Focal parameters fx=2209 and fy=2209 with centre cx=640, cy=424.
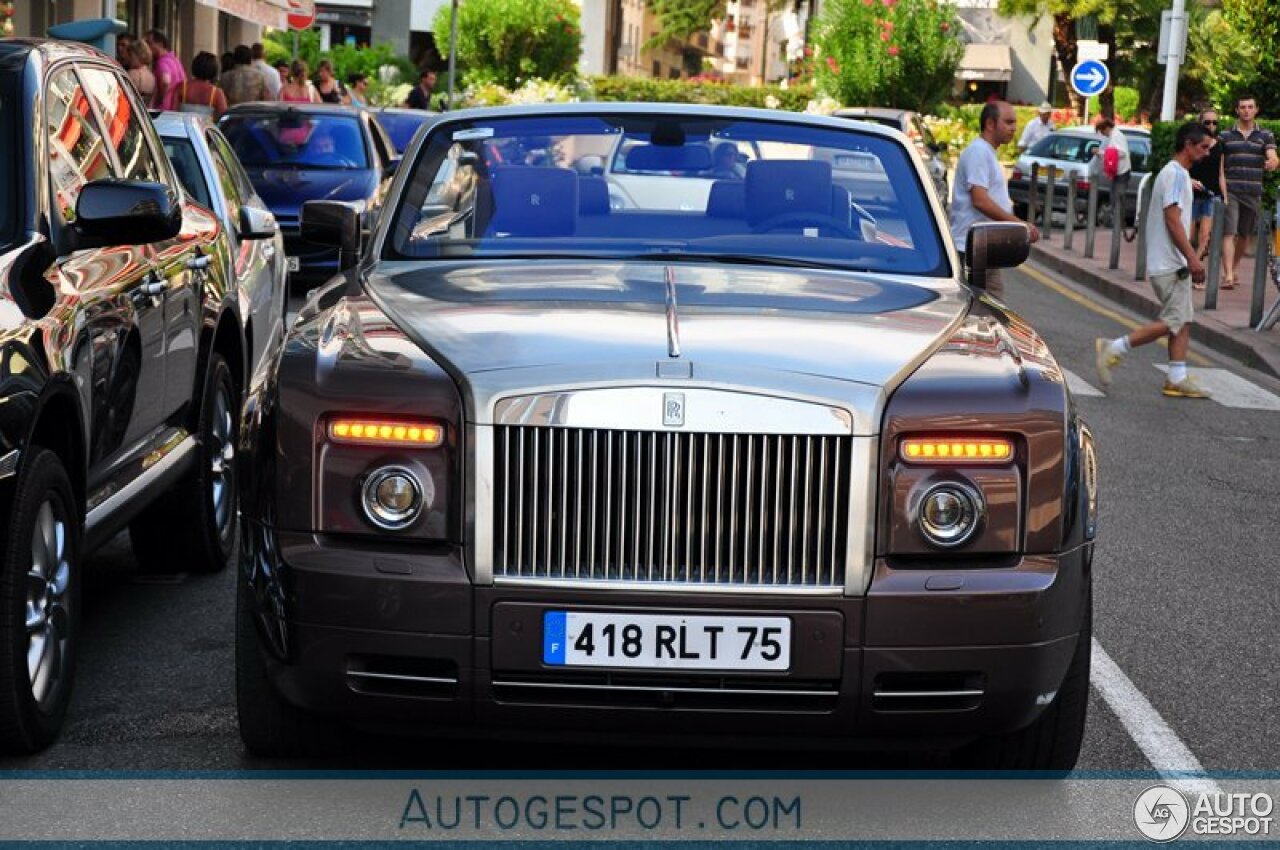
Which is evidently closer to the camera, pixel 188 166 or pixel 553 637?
pixel 553 637

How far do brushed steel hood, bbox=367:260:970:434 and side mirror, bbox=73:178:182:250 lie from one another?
62 centimetres

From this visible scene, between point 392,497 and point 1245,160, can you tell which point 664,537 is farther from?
point 1245,160

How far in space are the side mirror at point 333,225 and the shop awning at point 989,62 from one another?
73.2m

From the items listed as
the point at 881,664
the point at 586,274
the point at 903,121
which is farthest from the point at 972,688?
the point at 903,121

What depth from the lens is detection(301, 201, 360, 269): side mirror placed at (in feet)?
21.5

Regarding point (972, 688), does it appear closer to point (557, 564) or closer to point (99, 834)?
point (557, 564)

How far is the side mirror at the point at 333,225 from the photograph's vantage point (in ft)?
21.5

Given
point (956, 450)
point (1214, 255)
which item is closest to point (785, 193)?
point (956, 450)

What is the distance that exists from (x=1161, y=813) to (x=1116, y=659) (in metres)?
1.76

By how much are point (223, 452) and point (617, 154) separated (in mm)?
2280

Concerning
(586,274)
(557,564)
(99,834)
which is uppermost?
(586,274)

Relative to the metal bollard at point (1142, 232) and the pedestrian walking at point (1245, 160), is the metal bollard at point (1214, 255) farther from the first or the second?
the pedestrian walking at point (1245, 160)

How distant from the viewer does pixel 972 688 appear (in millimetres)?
4648

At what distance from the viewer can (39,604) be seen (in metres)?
5.29
